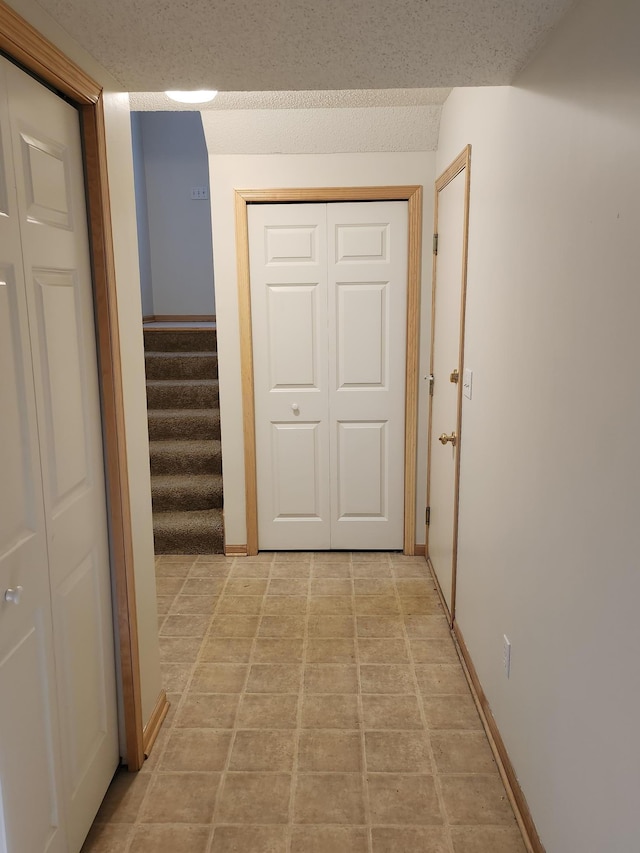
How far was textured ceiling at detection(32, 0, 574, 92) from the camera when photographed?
4.60 ft

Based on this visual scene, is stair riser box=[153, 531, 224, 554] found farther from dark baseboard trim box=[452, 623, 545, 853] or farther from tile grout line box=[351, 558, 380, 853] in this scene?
dark baseboard trim box=[452, 623, 545, 853]

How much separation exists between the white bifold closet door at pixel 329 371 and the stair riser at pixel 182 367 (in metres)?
1.34

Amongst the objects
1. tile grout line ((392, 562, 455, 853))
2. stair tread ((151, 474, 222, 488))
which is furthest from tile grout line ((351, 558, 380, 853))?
stair tread ((151, 474, 222, 488))

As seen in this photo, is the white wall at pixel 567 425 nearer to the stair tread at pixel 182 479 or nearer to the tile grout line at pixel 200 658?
the tile grout line at pixel 200 658

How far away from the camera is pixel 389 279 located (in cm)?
361

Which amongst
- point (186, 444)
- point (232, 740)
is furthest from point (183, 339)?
point (232, 740)

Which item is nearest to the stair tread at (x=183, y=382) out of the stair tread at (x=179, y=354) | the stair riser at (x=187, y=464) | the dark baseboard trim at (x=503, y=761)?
the stair tread at (x=179, y=354)

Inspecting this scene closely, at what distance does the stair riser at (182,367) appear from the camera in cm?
496

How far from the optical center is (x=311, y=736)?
7.43ft

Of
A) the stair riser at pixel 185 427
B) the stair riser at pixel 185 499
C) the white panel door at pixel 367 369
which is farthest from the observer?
the stair riser at pixel 185 427

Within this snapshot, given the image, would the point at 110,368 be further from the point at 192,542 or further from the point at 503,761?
the point at 192,542

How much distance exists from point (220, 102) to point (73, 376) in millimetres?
2020

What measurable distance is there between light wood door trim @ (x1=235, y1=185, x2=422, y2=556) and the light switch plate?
0.98 meters

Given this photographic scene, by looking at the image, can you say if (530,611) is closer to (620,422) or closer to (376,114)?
(620,422)
